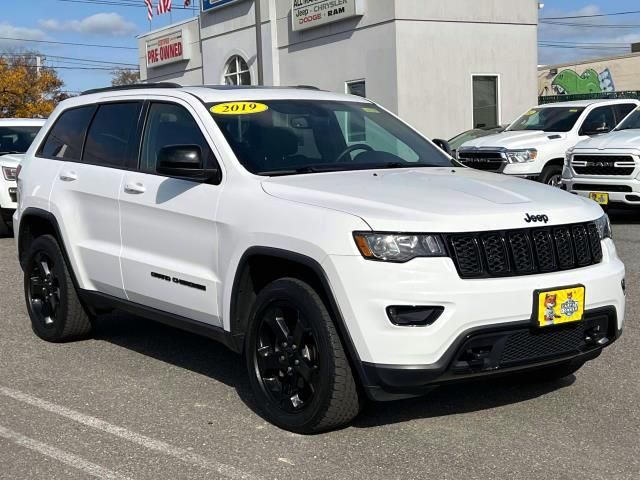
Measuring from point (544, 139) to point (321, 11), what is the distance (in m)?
12.2

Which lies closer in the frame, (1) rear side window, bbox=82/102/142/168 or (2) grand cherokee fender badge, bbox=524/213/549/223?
(2) grand cherokee fender badge, bbox=524/213/549/223

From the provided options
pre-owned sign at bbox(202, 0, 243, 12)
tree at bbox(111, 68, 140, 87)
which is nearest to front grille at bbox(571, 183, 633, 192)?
pre-owned sign at bbox(202, 0, 243, 12)

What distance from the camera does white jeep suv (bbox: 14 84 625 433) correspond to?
13.3 feet

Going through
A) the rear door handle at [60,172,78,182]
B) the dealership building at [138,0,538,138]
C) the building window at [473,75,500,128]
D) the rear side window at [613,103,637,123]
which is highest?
the dealership building at [138,0,538,138]

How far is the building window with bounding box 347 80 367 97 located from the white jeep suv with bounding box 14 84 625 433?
18277 millimetres

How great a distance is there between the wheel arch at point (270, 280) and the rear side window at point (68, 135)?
2.20m

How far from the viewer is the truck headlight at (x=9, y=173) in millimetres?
12719

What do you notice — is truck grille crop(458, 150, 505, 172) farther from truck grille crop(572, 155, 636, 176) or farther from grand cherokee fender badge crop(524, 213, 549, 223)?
grand cherokee fender badge crop(524, 213, 549, 223)

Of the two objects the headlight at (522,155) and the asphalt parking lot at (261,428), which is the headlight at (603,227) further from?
the headlight at (522,155)

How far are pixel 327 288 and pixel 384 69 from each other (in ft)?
64.6

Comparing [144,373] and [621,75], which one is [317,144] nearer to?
[144,373]

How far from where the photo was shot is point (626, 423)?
4609mm

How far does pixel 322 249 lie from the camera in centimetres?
421

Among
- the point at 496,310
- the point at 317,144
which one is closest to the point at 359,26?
the point at 317,144
